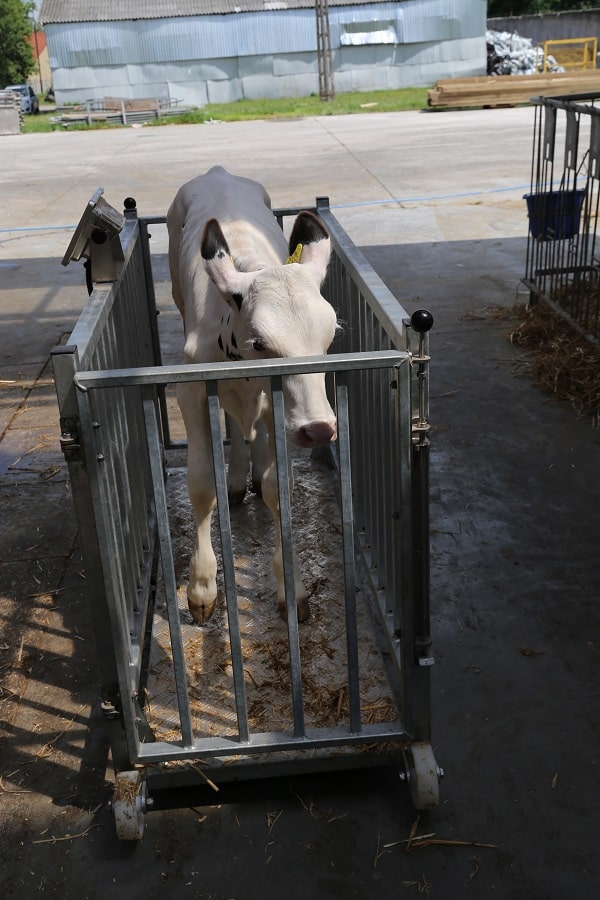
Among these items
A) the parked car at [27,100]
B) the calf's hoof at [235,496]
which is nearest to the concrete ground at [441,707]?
the calf's hoof at [235,496]

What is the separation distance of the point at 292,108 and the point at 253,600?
109 feet

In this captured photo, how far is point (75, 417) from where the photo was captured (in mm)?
2350

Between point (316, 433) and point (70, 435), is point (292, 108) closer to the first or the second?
point (316, 433)

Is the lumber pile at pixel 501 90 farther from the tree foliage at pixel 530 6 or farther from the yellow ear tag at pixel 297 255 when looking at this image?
the tree foliage at pixel 530 6

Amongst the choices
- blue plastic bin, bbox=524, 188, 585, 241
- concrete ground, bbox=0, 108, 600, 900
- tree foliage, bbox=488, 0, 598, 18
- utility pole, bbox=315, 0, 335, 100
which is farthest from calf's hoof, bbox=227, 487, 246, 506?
tree foliage, bbox=488, 0, 598, 18

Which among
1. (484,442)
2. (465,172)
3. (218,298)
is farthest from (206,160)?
(218,298)

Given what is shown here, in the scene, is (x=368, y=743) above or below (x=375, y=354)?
below

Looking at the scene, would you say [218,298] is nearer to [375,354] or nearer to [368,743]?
[375,354]

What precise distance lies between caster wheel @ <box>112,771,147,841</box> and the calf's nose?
3.73 feet

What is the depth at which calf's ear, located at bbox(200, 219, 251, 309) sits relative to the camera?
2.95 m

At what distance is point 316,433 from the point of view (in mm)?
2660

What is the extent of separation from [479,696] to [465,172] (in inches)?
527

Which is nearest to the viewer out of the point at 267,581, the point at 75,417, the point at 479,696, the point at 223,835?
the point at 75,417

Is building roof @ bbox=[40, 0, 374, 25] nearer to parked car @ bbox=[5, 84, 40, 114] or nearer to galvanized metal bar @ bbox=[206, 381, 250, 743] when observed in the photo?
parked car @ bbox=[5, 84, 40, 114]
